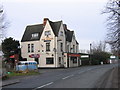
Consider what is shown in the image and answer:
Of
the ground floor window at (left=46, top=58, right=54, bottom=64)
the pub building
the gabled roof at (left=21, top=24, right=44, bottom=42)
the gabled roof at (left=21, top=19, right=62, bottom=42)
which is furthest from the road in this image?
the gabled roof at (left=21, top=24, right=44, bottom=42)

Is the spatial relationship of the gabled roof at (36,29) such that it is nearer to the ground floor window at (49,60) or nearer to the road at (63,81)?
the ground floor window at (49,60)

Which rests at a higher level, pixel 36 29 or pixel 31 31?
pixel 36 29

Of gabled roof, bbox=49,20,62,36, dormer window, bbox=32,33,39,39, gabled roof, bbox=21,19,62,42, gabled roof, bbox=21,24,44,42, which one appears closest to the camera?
gabled roof, bbox=49,20,62,36

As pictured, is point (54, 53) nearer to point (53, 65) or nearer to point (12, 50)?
point (53, 65)

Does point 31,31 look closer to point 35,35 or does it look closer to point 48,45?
point 35,35

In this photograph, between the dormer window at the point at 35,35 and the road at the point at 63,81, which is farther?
the dormer window at the point at 35,35

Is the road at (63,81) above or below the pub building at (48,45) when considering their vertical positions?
below

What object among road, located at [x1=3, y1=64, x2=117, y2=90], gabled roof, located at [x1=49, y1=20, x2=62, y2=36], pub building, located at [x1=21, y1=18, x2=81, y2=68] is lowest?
road, located at [x1=3, y1=64, x2=117, y2=90]

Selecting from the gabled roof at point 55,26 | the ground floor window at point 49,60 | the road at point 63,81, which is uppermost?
the gabled roof at point 55,26

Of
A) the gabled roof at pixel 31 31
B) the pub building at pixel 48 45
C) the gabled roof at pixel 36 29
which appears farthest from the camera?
the gabled roof at pixel 31 31

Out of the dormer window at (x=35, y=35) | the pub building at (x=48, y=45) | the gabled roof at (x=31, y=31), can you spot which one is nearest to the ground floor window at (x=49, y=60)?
the pub building at (x=48, y=45)

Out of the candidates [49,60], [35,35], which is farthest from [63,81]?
[35,35]

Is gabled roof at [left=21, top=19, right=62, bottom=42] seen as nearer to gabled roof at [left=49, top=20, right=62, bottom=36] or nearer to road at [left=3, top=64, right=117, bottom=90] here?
gabled roof at [left=49, top=20, right=62, bottom=36]

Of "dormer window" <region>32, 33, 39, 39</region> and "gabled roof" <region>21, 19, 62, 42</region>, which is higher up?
"gabled roof" <region>21, 19, 62, 42</region>
